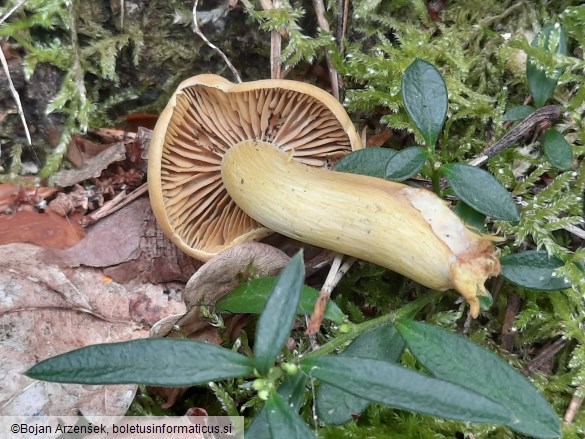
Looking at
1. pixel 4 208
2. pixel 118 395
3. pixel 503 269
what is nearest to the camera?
pixel 503 269

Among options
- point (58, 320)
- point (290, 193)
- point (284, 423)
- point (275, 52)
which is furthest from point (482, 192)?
point (58, 320)

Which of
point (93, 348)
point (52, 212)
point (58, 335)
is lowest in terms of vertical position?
point (58, 335)

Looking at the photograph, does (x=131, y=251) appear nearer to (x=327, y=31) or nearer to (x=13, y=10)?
(x=13, y=10)

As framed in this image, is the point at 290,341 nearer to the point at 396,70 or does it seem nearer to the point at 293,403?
the point at 293,403

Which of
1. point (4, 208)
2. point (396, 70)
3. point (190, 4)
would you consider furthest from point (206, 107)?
point (4, 208)

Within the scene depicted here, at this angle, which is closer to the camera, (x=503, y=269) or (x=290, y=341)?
(x=503, y=269)

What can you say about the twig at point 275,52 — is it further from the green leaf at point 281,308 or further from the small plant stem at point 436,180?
the green leaf at point 281,308

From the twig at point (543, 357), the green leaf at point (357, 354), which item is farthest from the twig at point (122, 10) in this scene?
the twig at point (543, 357)
